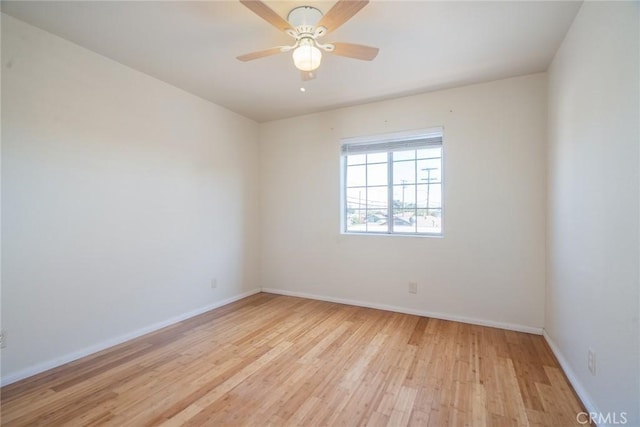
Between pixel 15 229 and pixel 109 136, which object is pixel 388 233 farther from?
pixel 15 229

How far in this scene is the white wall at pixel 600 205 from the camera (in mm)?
1330

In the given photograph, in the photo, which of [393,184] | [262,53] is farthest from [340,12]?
[393,184]

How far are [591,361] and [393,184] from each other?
2.39m

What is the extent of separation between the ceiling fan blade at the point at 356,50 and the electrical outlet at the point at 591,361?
2268mm

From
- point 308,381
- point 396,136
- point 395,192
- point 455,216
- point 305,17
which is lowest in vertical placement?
point 308,381

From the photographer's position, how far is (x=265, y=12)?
1622mm

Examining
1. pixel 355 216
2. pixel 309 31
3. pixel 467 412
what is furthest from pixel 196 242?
pixel 467 412

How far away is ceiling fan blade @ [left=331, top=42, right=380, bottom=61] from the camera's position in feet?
6.35

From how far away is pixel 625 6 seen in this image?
1380 millimetres

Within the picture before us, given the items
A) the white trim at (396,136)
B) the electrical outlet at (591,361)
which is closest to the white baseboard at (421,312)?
the electrical outlet at (591,361)

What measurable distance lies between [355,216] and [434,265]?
3.83ft

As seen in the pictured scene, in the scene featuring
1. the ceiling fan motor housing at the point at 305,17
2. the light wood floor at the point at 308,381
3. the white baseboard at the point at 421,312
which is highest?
the ceiling fan motor housing at the point at 305,17

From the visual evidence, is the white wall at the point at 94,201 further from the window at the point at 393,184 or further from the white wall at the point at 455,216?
the window at the point at 393,184

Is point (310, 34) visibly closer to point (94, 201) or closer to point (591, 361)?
point (94, 201)
